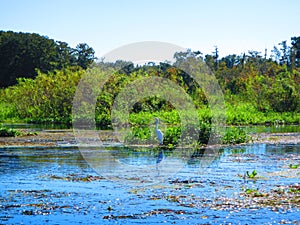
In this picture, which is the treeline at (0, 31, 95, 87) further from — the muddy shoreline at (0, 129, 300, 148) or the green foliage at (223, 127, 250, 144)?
the green foliage at (223, 127, 250, 144)

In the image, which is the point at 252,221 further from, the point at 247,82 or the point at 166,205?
the point at 247,82

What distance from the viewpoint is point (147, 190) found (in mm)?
12391

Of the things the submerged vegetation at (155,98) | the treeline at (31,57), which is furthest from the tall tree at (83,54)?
the submerged vegetation at (155,98)

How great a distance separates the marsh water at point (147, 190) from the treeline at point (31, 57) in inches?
1992

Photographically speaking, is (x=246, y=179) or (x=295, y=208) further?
(x=246, y=179)

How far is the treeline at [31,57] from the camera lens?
68.7m

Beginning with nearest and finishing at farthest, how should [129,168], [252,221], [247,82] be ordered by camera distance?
[252,221] < [129,168] < [247,82]

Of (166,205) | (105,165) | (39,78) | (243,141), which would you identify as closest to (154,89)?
(39,78)

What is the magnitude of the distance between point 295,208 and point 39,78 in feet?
128

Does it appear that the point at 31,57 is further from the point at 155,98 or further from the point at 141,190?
the point at 141,190

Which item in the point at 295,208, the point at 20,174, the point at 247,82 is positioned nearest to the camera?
the point at 295,208

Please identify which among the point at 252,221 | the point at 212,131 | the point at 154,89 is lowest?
the point at 252,221

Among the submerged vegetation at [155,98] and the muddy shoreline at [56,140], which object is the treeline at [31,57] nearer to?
the submerged vegetation at [155,98]

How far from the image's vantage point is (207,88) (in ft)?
148
